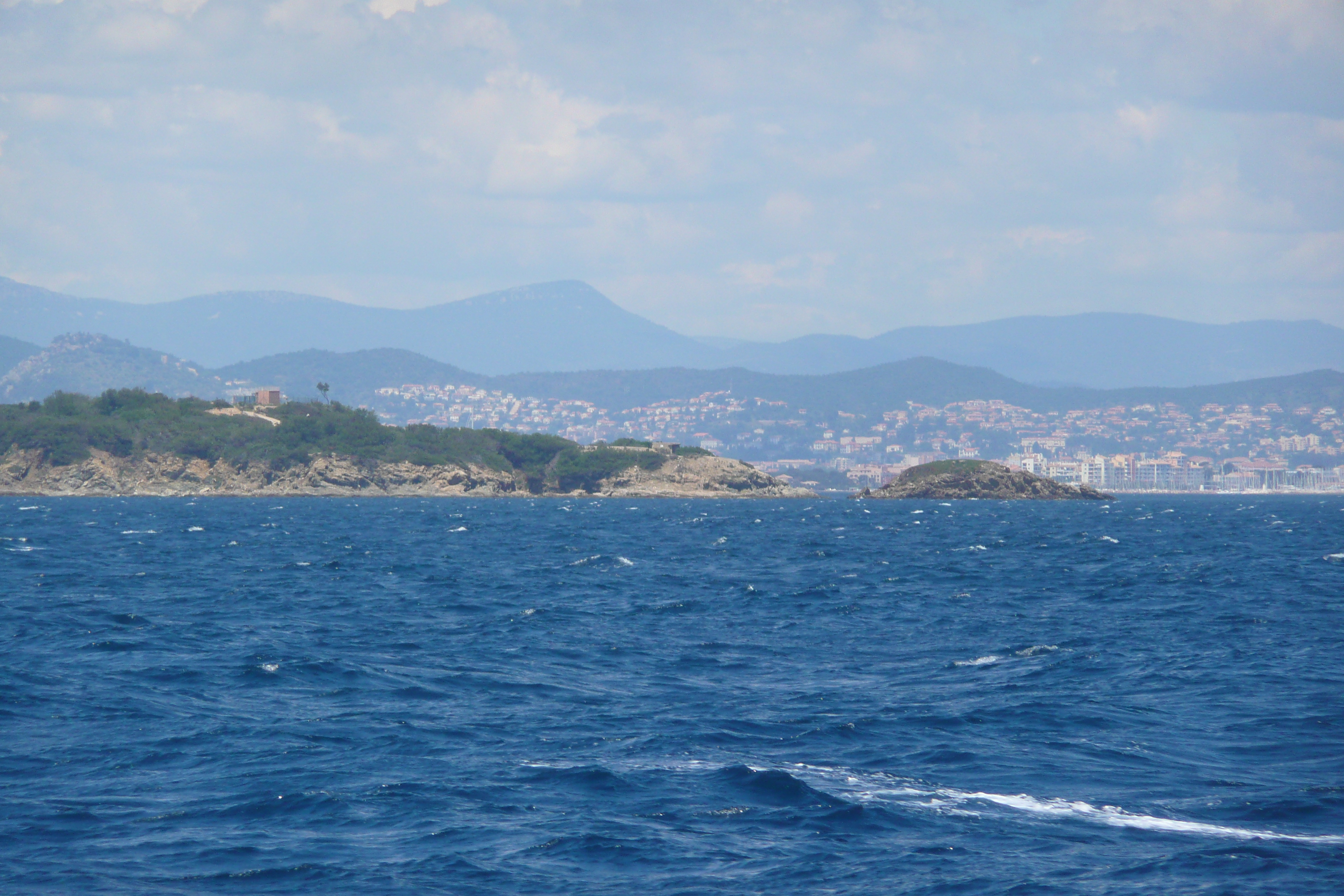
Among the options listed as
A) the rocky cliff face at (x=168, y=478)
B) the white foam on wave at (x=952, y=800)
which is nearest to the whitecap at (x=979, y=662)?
the white foam on wave at (x=952, y=800)

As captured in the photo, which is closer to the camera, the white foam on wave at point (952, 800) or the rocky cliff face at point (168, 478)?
the white foam on wave at point (952, 800)

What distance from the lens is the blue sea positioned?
1499 centimetres

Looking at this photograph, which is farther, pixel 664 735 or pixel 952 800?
pixel 664 735

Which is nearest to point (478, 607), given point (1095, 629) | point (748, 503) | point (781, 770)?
point (1095, 629)

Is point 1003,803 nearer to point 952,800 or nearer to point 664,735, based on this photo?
point 952,800

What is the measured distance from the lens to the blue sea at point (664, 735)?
1499 cm

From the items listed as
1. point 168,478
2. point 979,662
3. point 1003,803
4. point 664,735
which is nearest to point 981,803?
point 1003,803

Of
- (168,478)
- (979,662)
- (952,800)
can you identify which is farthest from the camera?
(168,478)

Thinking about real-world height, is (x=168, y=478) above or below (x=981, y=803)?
above

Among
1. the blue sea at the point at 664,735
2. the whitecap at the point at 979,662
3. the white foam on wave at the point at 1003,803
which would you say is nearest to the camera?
the blue sea at the point at 664,735

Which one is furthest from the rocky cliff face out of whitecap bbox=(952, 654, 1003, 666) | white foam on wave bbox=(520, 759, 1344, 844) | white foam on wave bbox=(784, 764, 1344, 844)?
white foam on wave bbox=(784, 764, 1344, 844)

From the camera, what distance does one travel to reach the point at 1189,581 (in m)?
52.2

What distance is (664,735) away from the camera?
71.7ft

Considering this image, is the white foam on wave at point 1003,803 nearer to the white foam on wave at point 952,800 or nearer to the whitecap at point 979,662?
the white foam on wave at point 952,800
